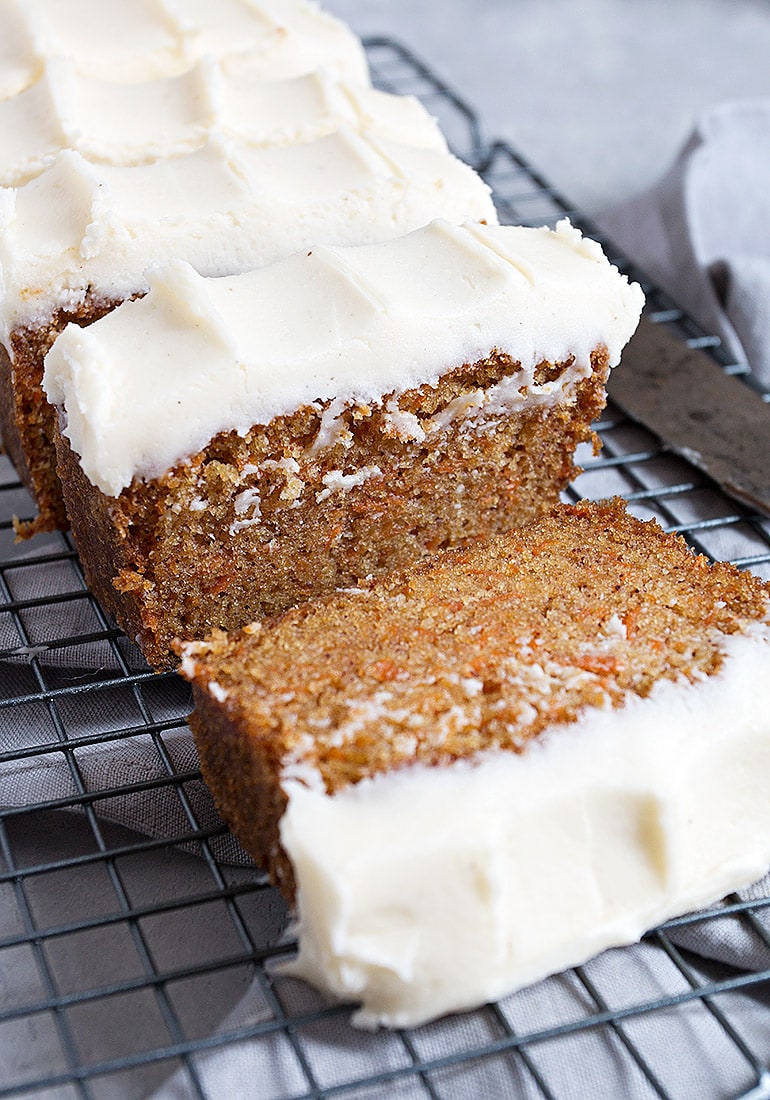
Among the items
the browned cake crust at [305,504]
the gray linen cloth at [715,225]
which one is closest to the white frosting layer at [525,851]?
the browned cake crust at [305,504]

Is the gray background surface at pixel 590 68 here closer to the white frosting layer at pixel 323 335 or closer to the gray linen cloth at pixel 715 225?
the gray linen cloth at pixel 715 225

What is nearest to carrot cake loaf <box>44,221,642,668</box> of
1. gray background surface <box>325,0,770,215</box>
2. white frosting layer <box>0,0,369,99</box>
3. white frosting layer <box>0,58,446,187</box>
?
white frosting layer <box>0,58,446,187</box>

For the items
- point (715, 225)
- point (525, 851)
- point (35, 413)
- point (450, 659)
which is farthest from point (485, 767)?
point (715, 225)

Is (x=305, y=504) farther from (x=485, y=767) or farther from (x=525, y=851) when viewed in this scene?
(x=525, y=851)

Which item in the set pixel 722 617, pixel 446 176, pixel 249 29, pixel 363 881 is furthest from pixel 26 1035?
pixel 249 29

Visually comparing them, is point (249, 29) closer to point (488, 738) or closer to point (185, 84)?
point (185, 84)

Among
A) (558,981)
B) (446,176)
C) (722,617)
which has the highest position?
(446,176)

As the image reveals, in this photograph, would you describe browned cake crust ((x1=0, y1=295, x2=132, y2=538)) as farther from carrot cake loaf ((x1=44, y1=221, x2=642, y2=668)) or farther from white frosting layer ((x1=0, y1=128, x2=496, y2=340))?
carrot cake loaf ((x1=44, y1=221, x2=642, y2=668))
